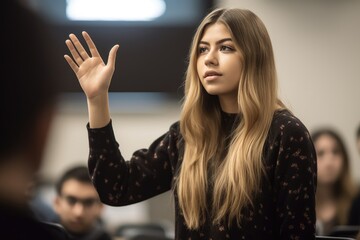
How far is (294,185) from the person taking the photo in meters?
2.06

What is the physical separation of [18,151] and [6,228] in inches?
3.3

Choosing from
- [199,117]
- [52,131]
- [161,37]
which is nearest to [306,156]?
[199,117]

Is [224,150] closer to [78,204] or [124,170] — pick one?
[124,170]

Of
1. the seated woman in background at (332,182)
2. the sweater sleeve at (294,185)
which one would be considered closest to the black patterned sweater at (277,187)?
the sweater sleeve at (294,185)

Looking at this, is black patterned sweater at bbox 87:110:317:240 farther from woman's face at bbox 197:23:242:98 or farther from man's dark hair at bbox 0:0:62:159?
man's dark hair at bbox 0:0:62:159

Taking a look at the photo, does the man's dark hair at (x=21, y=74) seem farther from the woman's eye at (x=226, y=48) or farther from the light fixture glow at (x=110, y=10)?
the light fixture glow at (x=110, y=10)

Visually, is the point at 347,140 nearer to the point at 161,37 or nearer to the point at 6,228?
the point at 161,37

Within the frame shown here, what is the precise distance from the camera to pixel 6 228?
30.7 inches

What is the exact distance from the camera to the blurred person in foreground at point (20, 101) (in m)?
0.77

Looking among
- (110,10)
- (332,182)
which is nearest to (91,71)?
(332,182)

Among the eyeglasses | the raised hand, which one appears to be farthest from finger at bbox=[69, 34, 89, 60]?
the eyeglasses

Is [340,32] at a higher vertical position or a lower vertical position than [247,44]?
higher

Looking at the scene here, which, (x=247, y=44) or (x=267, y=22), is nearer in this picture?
(x=247, y=44)

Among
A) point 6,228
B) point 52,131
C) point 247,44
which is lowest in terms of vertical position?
point 6,228
